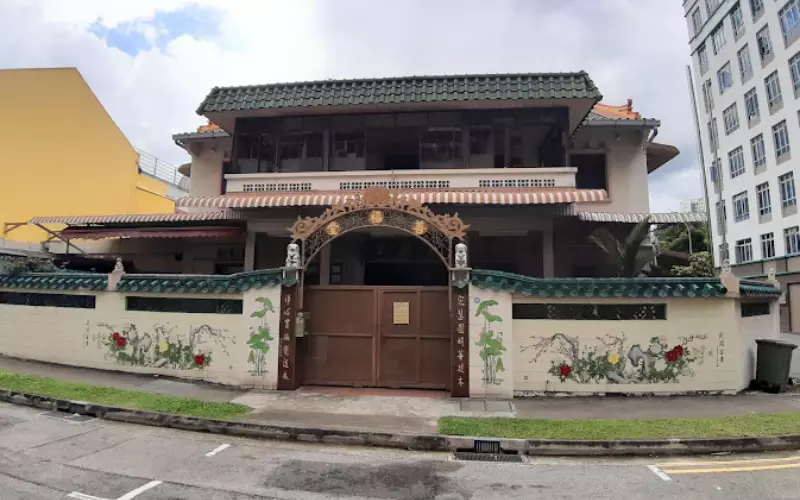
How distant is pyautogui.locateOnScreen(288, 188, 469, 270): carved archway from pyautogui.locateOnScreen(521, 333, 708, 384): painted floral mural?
2.61 m

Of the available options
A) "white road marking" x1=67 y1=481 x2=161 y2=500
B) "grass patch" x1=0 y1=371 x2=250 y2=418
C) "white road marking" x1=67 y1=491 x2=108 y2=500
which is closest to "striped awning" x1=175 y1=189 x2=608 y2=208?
"grass patch" x1=0 y1=371 x2=250 y2=418

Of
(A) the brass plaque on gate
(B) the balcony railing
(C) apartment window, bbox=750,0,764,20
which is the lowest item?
(A) the brass plaque on gate

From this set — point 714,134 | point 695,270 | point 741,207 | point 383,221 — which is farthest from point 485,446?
point 714,134

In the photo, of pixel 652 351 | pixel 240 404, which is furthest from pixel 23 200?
pixel 652 351

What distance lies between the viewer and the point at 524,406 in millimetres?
8234

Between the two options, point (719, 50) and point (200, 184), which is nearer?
point (200, 184)

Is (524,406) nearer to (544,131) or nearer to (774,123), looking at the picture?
(544,131)

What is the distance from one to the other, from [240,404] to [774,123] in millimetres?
36421

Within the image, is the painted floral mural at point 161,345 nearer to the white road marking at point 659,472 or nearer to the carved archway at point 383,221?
the carved archway at point 383,221

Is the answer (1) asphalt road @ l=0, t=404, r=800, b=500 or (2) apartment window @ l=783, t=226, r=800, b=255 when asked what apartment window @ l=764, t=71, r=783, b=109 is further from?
(1) asphalt road @ l=0, t=404, r=800, b=500

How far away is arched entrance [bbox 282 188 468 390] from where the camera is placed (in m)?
9.34

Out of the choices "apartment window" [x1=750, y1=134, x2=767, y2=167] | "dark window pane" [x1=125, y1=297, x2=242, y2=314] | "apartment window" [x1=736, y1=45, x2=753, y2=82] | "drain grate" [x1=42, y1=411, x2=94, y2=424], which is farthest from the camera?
"apartment window" [x1=736, y1=45, x2=753, y2=82]

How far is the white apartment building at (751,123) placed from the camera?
29.2 metres

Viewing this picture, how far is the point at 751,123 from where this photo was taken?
33094mm
